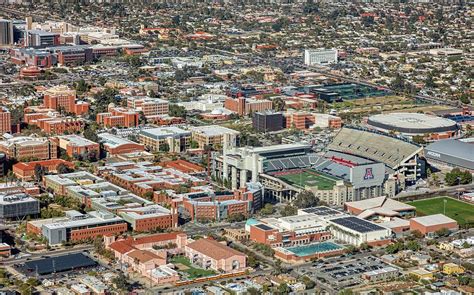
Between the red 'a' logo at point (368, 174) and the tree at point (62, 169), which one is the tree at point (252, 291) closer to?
the red 'a' logo at point (368, 174)

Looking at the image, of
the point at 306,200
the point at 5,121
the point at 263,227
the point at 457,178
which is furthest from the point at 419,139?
the point at 5,121

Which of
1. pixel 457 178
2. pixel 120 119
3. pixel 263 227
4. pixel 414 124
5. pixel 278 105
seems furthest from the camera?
pixel 278 105

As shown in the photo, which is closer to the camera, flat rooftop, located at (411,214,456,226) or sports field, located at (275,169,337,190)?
flat rooftop, located at (411,214,456,226)

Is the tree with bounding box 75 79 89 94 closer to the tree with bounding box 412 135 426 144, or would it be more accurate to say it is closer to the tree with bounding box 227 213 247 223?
the tree with bounding box 412 135 426 144

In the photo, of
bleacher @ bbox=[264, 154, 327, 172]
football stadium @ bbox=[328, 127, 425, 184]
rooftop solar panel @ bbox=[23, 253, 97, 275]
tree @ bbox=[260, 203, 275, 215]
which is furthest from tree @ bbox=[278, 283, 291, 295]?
football stadium @ bbox=[328, 127, 425, 184]

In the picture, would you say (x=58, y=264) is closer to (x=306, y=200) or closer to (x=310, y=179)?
(x=306, y=200)

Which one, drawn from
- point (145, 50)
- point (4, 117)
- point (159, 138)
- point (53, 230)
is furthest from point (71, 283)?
point (145, 50)
